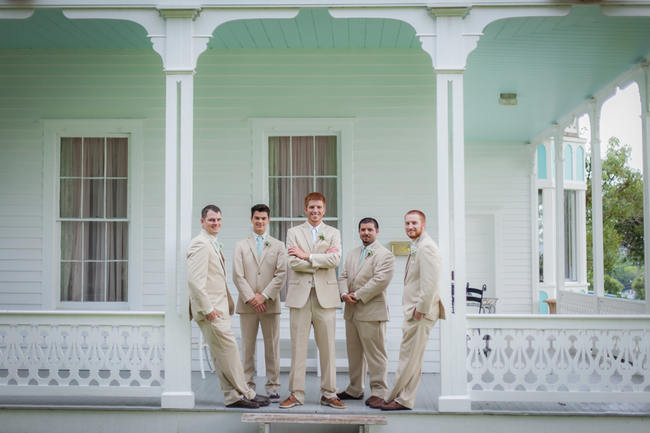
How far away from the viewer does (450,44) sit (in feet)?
18.7

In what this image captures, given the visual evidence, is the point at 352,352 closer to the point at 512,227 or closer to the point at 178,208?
the point at 178,208

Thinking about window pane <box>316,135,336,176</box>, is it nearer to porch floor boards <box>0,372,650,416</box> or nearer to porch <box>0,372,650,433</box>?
porch floor boards <box>0,372,650,416</box>

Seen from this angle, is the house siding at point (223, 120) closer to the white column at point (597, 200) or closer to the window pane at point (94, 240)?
the window pane at point (94, 240)

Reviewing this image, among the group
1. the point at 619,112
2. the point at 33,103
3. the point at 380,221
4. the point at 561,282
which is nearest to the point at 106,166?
the point at 33,103

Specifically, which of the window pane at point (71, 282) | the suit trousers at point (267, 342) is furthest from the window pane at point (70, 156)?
the suit trousers at point (267, 342)

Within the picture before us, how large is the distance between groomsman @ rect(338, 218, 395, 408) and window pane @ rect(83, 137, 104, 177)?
3.65 m

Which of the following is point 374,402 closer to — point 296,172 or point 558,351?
point 558,351

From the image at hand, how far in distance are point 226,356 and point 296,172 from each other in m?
2.81

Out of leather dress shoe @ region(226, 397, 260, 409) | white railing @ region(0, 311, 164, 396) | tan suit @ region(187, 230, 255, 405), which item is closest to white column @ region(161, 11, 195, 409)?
white railing @ region(0, 311, 164, 396)

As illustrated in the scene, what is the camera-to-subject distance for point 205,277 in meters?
5.42

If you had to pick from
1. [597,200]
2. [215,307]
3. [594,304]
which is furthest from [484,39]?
[594,304]

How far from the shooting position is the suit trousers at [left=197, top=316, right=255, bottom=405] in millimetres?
5461

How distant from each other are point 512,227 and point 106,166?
884 cm

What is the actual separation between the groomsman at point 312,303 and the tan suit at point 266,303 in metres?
0.31
